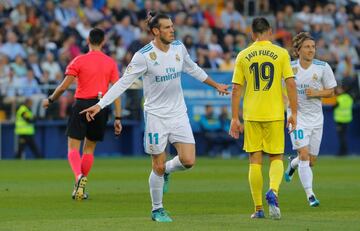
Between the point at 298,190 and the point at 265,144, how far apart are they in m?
5.18

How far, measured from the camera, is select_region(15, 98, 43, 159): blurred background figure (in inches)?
1194

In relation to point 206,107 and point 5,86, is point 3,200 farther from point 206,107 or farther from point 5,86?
point 206,107

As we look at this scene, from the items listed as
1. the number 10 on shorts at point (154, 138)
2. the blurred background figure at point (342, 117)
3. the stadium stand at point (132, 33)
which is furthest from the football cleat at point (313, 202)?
the blurred background figure at point (342, 117)

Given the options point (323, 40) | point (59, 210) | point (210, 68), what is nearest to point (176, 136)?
point (59, 210)

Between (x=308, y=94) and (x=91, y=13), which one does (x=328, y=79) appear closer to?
(x=308, y=94)

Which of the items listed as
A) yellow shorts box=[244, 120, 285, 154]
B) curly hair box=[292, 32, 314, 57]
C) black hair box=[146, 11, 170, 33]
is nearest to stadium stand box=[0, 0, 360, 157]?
curly hair box=[292, 32, 314, 57]

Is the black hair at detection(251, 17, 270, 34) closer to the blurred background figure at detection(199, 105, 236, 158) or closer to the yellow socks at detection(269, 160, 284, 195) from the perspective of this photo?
the yellow socks at detection(269, 160, 284, 195)

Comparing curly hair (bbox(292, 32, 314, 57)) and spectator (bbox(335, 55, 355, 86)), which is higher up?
curly hair (bbox(292, 32, 314, 57))

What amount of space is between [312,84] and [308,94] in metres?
0.22

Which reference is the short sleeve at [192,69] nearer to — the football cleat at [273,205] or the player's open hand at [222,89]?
the player's open hand at [222,89]

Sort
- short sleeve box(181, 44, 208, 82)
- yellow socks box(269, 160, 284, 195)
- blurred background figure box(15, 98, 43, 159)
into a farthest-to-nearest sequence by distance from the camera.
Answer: blurred background figure box(15, 98, 43, 159), short sleeve box(181, 44, 208, 82), yellow socks box(269, 160, 284, 195)

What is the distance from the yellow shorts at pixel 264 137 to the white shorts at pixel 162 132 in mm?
726

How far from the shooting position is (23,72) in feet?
101

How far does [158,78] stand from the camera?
44.0 feet
